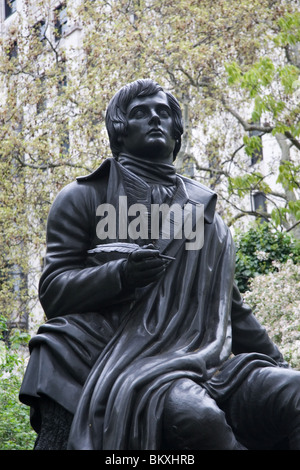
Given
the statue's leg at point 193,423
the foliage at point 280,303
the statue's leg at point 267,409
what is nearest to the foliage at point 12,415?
the foliage at point 280,303

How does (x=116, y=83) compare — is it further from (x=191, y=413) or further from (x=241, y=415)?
(x=191, y=413)

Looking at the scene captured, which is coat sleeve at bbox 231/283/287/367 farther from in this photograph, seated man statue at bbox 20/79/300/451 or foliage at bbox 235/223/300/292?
foliage at bbox 235/223/300/292

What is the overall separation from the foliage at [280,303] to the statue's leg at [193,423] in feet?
21.6

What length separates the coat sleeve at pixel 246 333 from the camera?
4719 millimetres

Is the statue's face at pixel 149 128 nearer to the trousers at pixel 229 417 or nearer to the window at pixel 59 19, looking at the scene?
the trousers at pixel 229 417

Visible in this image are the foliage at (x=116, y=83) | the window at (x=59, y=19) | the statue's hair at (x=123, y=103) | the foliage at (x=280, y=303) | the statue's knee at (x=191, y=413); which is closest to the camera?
the statue's knee at (x=191, y=413)

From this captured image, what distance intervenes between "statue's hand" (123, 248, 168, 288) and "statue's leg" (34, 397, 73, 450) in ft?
2.17

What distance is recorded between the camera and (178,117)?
195 inches

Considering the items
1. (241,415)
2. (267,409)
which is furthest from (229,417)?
(267,409)

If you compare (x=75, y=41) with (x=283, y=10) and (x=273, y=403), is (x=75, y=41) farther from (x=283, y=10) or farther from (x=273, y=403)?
(x=273, y=403)

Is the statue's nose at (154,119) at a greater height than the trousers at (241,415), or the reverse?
the statue's nose at (154,119)

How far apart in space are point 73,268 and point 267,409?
3.86ft

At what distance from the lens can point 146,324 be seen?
4.28 metres
